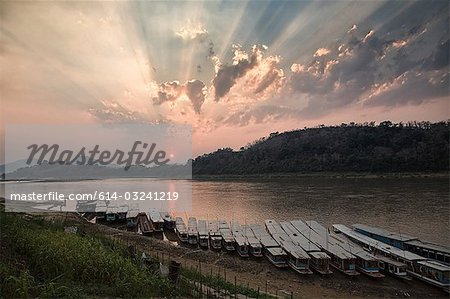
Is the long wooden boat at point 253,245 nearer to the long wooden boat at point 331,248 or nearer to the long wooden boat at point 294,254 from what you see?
the long wooden boat at point 294,254

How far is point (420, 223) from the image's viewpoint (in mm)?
29047

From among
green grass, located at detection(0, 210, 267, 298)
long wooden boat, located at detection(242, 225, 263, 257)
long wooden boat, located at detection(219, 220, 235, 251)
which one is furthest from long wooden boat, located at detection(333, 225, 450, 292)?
green grass, located at detection(0, 210, 267, 298)

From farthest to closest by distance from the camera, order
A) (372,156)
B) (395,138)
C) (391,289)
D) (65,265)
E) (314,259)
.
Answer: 1. (395,138)
2. (372,156)
3. (314,259)
4. (391,289)
5. (65,265)

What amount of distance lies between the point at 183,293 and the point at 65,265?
13.5ft

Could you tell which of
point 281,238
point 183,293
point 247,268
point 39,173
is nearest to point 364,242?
point 281,238

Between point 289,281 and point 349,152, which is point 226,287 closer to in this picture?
point 289,281

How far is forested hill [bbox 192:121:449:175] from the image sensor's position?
8744 cm

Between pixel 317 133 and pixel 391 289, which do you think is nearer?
pixel 391 289

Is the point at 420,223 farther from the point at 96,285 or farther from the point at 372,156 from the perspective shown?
the point at 372,156

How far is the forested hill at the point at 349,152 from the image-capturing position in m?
87.4

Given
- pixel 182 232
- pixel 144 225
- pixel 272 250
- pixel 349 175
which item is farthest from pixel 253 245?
pixel 349 175

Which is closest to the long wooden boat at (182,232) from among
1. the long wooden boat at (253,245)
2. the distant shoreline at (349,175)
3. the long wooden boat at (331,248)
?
the long wooden boat at (253,245)

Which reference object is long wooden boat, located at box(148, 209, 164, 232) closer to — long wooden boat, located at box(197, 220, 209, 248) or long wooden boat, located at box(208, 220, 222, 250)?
long wooden boat, located at box(197, 220, 209, 248)

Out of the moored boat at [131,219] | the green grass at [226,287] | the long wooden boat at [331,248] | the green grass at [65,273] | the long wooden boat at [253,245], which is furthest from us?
the moored boat at [131,219]
